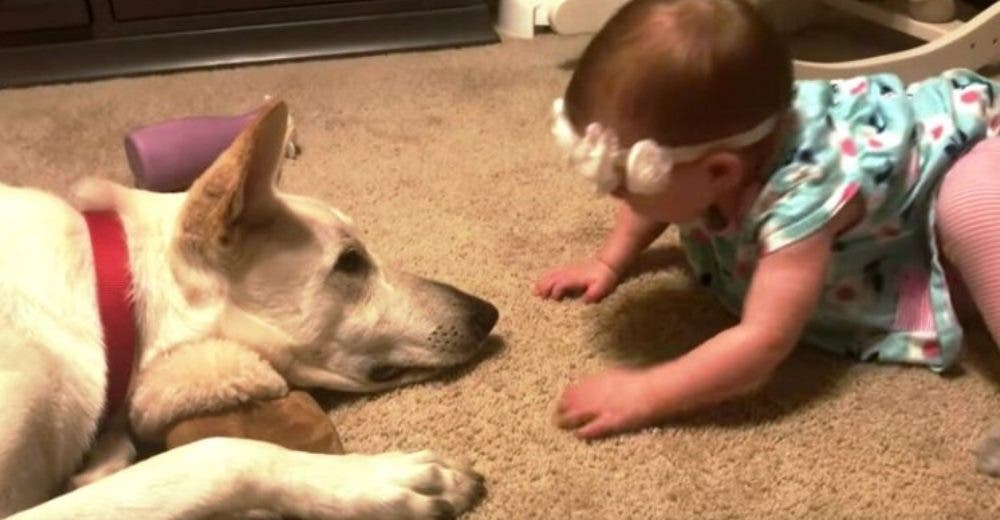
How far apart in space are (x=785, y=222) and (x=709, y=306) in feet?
0.92

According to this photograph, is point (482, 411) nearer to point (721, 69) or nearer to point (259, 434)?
point (259, 434)

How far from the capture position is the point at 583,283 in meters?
1.50

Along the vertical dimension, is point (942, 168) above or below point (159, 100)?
above

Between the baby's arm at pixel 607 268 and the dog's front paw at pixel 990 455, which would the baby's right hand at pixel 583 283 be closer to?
the baby's arm at pixel 607 268

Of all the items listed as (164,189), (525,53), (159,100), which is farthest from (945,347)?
(159,100)

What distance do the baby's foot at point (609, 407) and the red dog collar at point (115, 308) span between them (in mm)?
464

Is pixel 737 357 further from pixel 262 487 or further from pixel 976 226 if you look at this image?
pixel 262 487

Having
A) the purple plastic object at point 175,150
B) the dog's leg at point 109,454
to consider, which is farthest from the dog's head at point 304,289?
the purple plastic object at point 175,150

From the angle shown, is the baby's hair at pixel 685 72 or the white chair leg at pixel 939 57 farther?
the white chair leg at pixel 939 57

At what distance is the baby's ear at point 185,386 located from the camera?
112cm

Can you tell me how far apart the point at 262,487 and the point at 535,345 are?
18.0 inches

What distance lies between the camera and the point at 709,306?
1.46 meters

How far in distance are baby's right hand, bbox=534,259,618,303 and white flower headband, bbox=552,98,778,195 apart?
11.4 inches

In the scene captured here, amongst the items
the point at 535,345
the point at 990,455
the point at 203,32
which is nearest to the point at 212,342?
the point at 535,345
